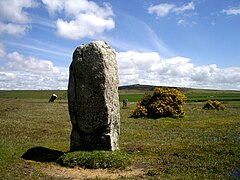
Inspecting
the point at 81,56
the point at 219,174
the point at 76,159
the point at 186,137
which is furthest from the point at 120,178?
the point at 186,137

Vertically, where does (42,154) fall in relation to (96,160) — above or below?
below

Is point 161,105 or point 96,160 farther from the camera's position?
point 161,105

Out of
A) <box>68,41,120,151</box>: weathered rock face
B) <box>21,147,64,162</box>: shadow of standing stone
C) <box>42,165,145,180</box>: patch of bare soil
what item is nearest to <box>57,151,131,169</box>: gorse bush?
<box>42,165,145,180</box>: patch of bare soil

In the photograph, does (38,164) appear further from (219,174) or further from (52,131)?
(52,131)

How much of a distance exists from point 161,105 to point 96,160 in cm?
2613

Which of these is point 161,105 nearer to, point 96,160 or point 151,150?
point 151,150

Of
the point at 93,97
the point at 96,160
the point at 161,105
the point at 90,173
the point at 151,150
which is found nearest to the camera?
the point at 90,173

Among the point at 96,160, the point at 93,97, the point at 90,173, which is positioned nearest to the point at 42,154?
the point at 96,160

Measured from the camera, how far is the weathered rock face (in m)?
17.4

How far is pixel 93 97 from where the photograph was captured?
17500mm

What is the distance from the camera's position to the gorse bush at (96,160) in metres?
15.9

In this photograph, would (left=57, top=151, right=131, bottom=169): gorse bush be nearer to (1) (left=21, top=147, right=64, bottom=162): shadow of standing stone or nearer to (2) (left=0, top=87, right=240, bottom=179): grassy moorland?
(2) (left=0, top=87, right=240, bottom=179): grassy moorland

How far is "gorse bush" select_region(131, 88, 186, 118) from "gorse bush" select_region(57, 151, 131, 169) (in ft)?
79.0

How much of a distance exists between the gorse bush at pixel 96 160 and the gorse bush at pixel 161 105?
24087mm
